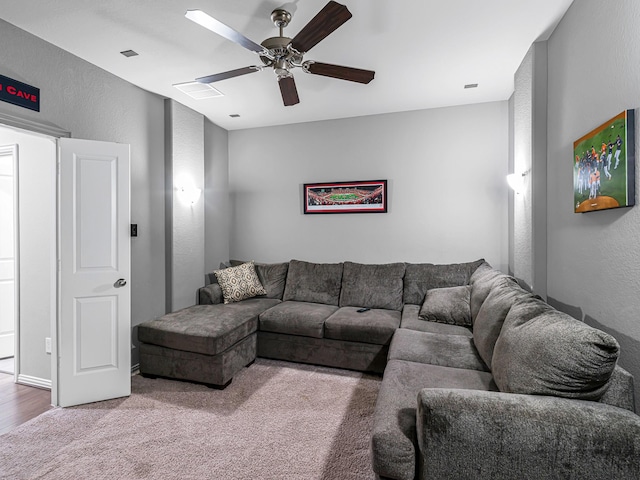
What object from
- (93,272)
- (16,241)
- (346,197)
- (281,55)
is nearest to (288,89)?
(281,55)

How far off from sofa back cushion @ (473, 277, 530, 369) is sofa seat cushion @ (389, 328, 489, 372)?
0.24 feet

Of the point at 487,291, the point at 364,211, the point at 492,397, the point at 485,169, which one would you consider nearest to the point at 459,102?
the point at 485,169

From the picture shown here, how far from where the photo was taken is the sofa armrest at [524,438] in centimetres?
Answer: 117

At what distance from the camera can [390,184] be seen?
13.5 ft

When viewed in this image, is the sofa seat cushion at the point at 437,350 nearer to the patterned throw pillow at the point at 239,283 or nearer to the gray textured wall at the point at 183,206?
the patterned throw pillow at the point at 239,283

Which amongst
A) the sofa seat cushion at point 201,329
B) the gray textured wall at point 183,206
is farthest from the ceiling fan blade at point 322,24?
the sofa seat cushion at point 201,329

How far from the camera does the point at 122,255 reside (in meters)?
2.76

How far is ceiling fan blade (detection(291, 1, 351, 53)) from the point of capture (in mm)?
1670

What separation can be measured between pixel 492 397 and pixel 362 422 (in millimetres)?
1250

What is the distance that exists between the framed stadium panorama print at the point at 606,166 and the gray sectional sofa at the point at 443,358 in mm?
621

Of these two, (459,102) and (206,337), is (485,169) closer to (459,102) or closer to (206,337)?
(459,102)

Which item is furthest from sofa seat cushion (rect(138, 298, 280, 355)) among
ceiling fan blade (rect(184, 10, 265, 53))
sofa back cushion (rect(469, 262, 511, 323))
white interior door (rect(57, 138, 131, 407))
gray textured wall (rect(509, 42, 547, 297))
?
gray textured wall (rect(509, 42, 547, 297))

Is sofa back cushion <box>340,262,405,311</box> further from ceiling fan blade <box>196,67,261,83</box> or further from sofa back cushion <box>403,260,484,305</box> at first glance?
ceiling fan blade <box>196,67,261,83</box>

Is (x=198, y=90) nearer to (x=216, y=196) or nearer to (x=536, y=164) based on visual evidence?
(x=216, y=196)
